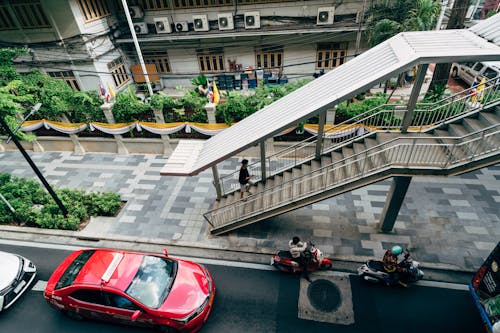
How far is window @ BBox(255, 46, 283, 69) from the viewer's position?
68.5 ft

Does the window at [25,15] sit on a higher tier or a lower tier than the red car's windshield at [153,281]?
higher

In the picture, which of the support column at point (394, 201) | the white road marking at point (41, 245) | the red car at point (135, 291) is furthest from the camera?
the white road marking at point (41, 245)

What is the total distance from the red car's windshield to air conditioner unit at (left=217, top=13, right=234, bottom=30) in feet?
56.9

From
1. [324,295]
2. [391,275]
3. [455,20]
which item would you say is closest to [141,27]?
[455,20]

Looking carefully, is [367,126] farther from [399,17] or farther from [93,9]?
[93,9]

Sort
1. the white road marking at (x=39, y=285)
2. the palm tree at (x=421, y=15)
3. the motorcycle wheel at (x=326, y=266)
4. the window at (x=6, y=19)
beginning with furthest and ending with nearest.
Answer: the window at (x=6, y=19) → the palm tree at (x=421, y=15) → the white road marking at (x=39, y=285) → the motorcycle wheel at (x=326, y=266)

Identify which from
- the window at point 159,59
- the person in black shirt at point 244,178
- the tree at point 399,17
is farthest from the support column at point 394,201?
the window at point 159,59

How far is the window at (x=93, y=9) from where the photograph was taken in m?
18.4

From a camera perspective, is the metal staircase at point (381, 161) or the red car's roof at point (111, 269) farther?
the red car's roof at point (111, 269)

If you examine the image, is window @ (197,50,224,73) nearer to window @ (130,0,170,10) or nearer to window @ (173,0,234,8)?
window @ (173,0,234,8)

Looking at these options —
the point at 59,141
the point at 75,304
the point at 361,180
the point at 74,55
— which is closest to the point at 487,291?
the point at 361,180

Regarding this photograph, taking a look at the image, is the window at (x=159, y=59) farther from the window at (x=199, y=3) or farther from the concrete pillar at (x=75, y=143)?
the concrete pillar at (x=75, y=143)

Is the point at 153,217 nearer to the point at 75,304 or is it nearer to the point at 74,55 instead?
the point at 75,304

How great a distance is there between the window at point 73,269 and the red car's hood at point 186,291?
267cm
